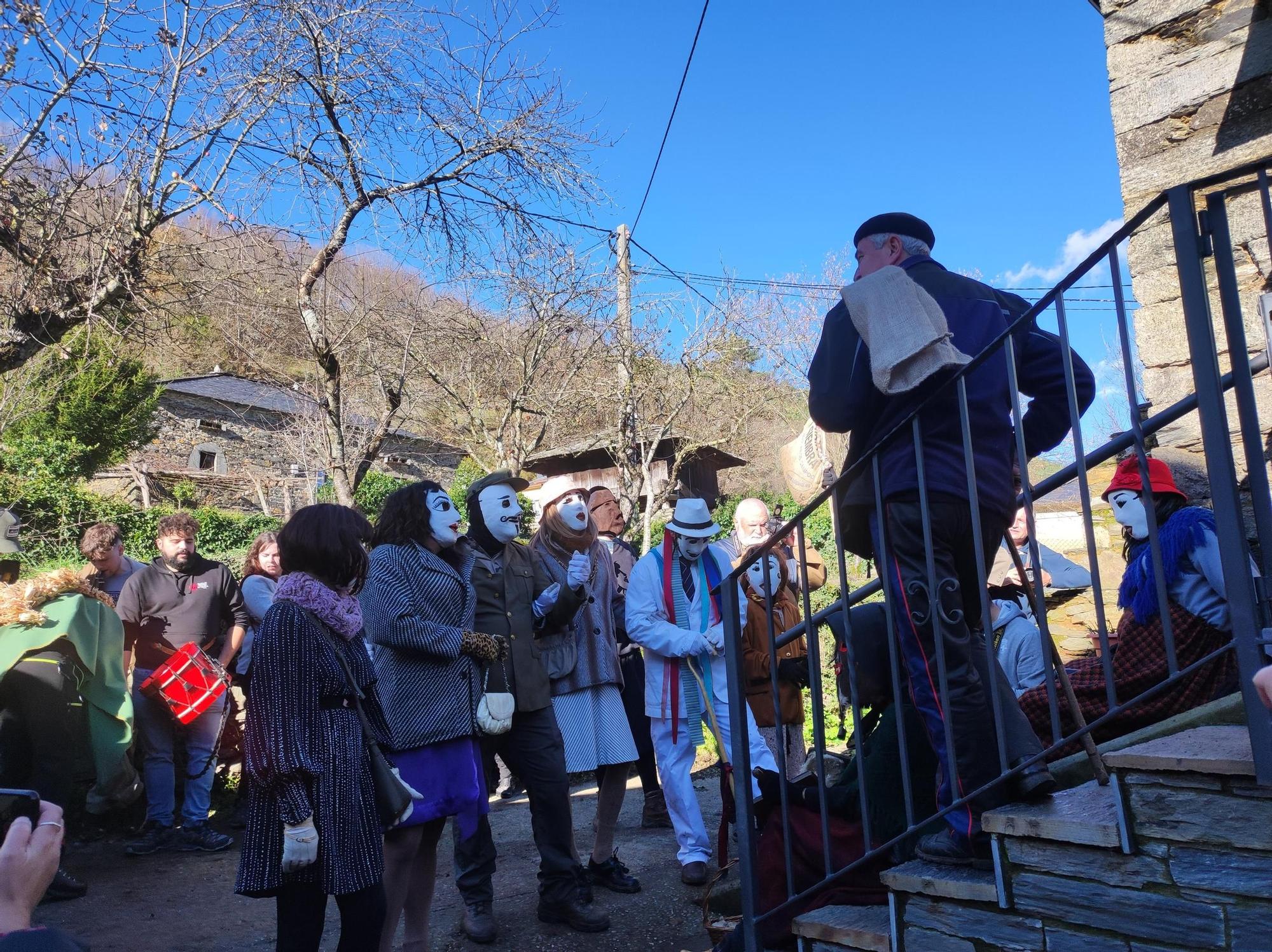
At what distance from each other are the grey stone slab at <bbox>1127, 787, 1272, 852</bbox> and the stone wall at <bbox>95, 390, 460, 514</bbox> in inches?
828

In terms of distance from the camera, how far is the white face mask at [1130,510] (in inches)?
138

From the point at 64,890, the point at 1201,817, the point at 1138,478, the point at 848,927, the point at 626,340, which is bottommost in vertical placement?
the point at 64,890

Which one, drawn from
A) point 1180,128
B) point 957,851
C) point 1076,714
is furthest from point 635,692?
point 1180,128

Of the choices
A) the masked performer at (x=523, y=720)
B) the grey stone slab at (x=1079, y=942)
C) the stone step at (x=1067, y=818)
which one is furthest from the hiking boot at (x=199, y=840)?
the grey stone slab at (x=1079, y=942)

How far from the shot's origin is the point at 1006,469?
2523mm

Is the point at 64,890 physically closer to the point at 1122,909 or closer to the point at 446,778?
the point at 446,778

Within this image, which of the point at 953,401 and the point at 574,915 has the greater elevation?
the point at 953,401

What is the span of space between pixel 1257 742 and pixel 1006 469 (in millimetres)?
901

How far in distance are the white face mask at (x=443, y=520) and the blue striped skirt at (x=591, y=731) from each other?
3.62ft

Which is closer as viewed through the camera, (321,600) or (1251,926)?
(1251,926)

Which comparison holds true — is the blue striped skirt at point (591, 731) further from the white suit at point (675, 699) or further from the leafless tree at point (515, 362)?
the leafless tree at point (515, 362)

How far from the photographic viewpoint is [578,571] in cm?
425

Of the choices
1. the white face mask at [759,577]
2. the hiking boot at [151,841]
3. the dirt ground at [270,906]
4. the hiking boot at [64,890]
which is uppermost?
the white face mask at [759,577]

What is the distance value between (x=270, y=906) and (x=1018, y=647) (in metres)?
3.67
